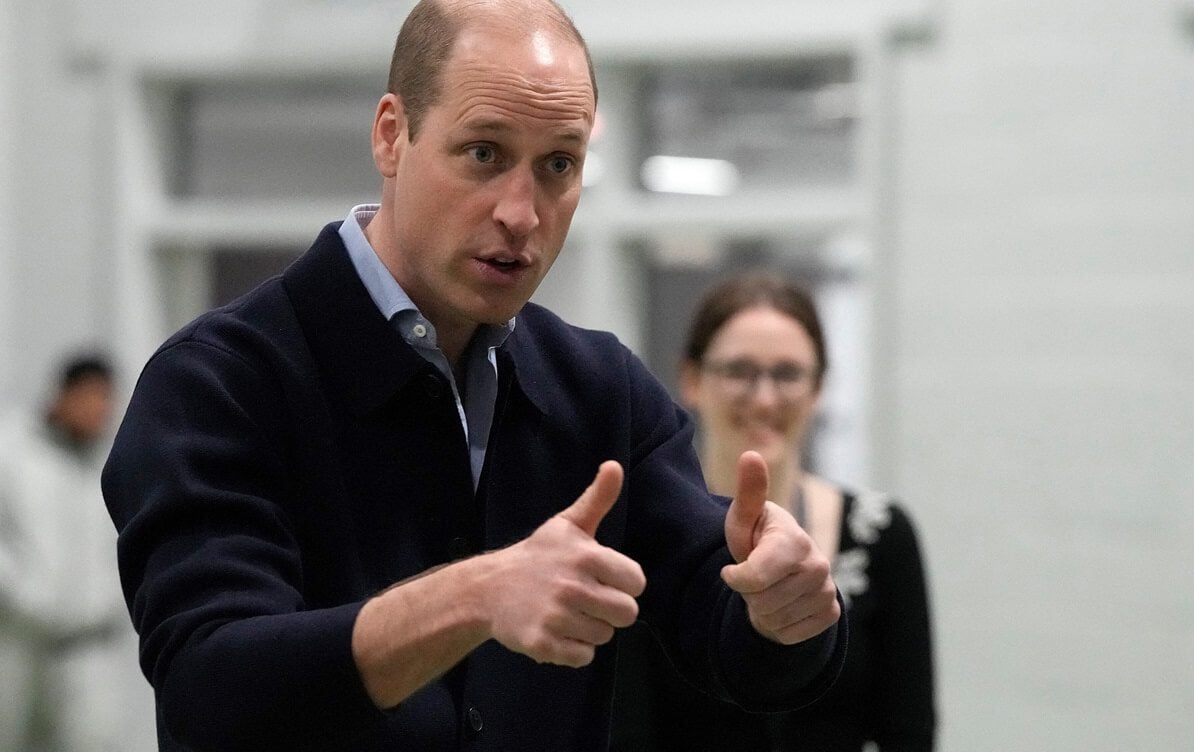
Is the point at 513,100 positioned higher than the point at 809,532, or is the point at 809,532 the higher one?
the point at 513,100

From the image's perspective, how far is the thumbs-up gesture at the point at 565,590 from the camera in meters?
1.15

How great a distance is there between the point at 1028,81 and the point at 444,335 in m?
4.00

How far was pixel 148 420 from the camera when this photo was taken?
136 cm

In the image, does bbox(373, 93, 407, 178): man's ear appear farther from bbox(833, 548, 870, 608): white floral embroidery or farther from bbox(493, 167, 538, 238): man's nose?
bbox(833, 548, 870, 608): white floral embroidery

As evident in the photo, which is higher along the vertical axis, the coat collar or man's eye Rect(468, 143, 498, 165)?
man's eye Rect(468, 143, 498, 165)

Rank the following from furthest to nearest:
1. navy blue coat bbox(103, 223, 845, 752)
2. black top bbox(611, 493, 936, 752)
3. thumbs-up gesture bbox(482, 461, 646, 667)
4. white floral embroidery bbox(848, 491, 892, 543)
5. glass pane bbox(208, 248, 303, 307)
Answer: glass pane bbox(208, 248, 303, 307)
white floral embroidery bbox(848, 491, 892, 543)
black top bbox(611, 493, 936, 752)
navy blue coat bbox(103, 223, 845, 752)
thumbs-up gesture bbox(482, 461, 646, 667)

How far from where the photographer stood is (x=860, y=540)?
2.72 meters

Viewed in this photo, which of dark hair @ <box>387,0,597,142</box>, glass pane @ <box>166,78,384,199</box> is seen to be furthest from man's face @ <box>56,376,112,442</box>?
dark hair @ <box>387,0,597,142</box>

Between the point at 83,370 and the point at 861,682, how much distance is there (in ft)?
11.2

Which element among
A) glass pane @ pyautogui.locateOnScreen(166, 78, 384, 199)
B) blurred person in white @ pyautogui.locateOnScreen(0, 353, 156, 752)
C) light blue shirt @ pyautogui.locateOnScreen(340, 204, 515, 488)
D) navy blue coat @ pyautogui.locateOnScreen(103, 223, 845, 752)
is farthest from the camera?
glass pane @ pyautogui.locateOnScreen(166, 78, 384, 199)

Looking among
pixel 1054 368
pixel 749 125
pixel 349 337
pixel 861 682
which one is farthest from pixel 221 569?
pixel 749 125

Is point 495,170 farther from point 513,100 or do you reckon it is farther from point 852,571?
point 852,571

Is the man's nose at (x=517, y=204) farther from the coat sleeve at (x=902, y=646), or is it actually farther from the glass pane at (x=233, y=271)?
the glass pane at (x=233, y=271)

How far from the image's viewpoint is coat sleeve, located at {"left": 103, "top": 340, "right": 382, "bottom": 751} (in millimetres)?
1244
